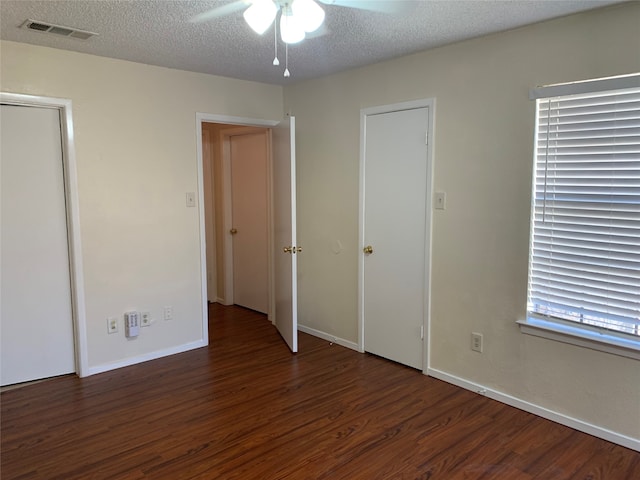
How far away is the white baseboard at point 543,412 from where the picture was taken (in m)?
2.54

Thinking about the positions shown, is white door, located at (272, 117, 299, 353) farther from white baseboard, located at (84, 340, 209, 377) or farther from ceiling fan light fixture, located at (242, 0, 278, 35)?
ceiling fan light fixture, located at (242, 0, 278, 35)

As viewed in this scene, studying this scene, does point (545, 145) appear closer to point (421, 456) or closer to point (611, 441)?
point (611, 441)

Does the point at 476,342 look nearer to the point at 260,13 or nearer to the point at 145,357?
the point at 260,13

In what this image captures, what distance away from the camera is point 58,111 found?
10.9 feet

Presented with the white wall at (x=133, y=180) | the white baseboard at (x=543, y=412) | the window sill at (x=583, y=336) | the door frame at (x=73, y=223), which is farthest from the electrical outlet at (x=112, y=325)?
the window sill at (x=583, y=336)

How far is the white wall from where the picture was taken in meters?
3.33

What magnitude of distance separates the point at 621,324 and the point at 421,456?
1.32m

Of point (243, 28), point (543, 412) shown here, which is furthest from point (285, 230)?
point (543, 412)

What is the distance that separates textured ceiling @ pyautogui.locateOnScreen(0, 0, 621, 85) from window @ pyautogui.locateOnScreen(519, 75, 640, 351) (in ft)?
1.70

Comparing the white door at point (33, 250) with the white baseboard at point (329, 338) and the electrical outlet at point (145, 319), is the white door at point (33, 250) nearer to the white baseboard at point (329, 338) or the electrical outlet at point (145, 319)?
the electrical outlet at point (145, 319)

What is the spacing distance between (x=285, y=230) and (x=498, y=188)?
1823mm

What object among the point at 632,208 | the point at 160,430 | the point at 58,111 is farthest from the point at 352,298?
the point at 58,111

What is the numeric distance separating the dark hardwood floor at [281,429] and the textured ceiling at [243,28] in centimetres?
236

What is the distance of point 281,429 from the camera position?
272 cm
